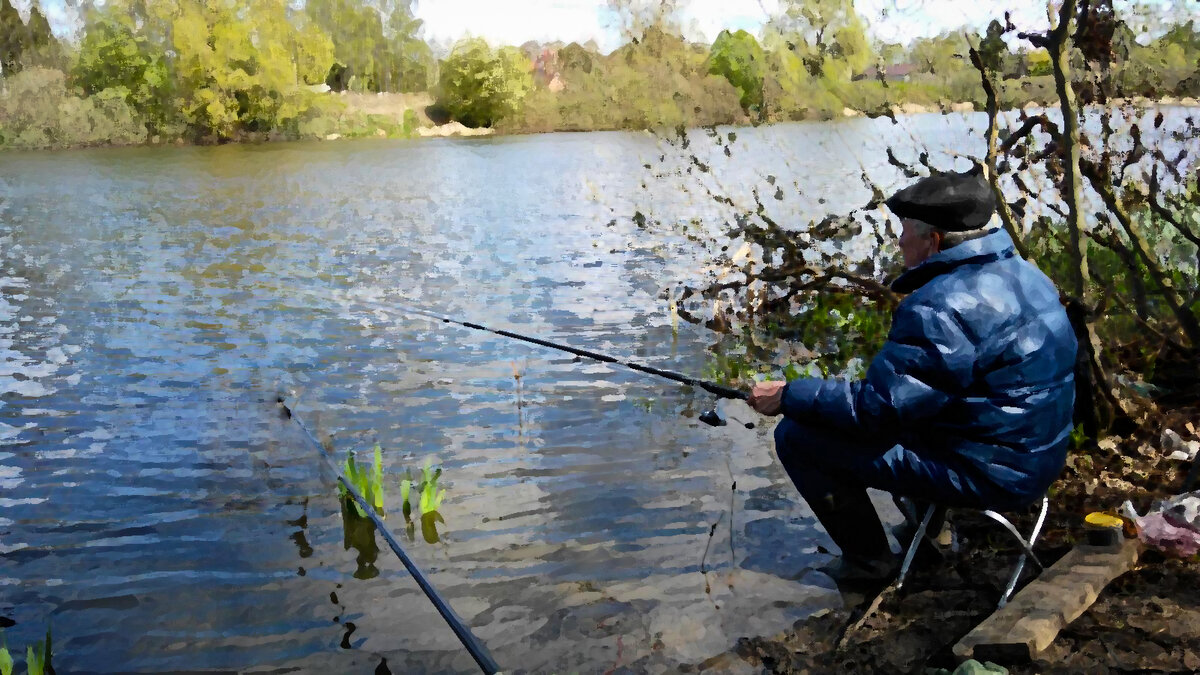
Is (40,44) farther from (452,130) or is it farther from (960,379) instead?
(960,379)

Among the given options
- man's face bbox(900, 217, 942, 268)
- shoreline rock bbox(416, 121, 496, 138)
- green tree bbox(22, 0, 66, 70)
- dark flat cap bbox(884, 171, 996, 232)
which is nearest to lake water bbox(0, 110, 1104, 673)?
man's face bbox(900, 217, 942, 268)

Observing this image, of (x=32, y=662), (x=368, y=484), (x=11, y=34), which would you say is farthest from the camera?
(x=11, y=34)

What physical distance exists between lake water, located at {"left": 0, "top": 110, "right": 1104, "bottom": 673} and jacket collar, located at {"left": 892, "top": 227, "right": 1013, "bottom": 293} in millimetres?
1743

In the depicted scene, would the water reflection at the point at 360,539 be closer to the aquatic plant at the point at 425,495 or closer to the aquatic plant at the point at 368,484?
the aquatic plant at the point at 368,484

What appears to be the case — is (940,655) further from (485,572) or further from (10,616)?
(10,616)

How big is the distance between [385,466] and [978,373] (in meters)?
4.61

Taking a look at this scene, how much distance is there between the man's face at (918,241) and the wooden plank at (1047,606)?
128 cm

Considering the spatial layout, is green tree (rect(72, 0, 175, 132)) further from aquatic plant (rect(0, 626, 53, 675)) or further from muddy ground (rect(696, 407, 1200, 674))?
muddy ground (rect(696, 407, 1200, 674))

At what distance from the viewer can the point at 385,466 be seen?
24.6 feet

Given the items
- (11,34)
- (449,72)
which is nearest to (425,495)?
(449,72)

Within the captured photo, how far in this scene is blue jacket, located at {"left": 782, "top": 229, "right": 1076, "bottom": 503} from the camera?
12.5ft

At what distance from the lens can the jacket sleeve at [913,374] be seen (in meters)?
3.79

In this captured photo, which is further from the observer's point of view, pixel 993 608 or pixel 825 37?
pixel 825 37

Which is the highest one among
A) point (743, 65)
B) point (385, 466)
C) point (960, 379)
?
point (743, 65)
